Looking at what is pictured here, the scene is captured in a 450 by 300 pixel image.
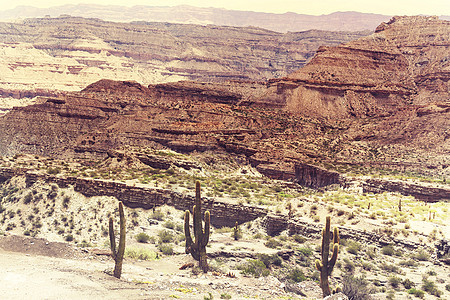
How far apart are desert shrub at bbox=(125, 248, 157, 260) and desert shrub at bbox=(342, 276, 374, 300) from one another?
10233 mm

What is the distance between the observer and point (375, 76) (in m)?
101

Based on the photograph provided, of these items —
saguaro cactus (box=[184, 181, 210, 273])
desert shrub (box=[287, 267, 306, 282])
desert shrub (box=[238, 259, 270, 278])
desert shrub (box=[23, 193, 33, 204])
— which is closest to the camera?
saguaro cactus (box=[184, 181, 210, 273])

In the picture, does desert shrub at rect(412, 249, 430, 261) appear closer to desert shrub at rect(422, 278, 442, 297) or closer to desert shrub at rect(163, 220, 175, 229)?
desert shrub at rect(422, 278, 442, 297)

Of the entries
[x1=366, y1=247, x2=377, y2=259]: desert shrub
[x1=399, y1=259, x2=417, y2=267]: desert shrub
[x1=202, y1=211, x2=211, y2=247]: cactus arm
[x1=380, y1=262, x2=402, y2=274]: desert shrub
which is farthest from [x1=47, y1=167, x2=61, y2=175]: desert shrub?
[x1=399, y1=259, x2=417, y2=267]: desert shrub

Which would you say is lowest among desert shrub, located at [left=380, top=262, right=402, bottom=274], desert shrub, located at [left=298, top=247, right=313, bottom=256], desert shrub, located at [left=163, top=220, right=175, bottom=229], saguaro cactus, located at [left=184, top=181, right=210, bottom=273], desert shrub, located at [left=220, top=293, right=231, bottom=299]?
desert shrub, located at [left=163, top=220, right=175, bottom=229]

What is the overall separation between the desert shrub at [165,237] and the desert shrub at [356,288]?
11.4 m

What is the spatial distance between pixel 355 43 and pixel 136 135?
5383cm

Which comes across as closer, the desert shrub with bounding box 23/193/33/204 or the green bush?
the green bush

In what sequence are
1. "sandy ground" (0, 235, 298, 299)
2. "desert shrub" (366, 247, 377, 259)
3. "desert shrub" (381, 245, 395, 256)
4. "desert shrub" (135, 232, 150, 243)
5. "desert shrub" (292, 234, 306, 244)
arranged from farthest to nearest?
"desert shrub" (135, 232, 150, 243)
"desert shrub" (292, 234, 306, 244)
"desert shrub" (381, 245, 395, 256)
"desert shrub" (366, 247, 377, 259)
"sandy ground" (0, 235, 298, 299)

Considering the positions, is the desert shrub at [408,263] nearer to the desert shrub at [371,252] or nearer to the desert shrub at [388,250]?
the desert shrub at [388,250]

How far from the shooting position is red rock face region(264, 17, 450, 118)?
301ft

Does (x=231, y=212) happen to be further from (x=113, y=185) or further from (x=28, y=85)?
(x=28, y=85)

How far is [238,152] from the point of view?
65062 mm

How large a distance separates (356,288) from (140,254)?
38.3ft
